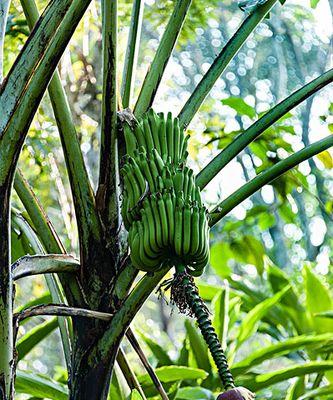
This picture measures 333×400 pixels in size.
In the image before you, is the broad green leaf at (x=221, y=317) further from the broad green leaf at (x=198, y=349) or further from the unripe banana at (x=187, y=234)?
the unripe banana at (x=187, y=234)

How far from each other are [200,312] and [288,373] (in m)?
0.74

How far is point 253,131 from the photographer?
930 millimetres

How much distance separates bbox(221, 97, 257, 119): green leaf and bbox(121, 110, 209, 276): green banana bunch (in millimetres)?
556

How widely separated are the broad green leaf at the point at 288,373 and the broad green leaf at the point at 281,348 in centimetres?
8

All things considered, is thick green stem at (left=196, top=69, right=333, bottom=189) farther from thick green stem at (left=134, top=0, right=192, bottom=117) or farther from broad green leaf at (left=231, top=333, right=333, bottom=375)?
broad green leaf at (left=231, top=333, right=333, bottom=375)

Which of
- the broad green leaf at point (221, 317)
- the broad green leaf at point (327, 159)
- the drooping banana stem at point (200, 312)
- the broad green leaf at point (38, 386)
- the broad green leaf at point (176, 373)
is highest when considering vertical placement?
the broad green leaf at point (327, 159)

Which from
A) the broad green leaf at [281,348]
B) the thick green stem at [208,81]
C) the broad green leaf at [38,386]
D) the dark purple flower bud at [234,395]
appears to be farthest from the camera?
the broad green leaf at [281,348]

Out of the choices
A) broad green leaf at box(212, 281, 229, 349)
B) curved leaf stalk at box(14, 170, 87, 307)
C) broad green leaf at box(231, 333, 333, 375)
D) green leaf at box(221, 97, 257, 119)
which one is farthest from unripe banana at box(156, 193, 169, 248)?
broad green leaf at box(212, 281, 229, 349)

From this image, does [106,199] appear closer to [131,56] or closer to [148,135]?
[148,135]

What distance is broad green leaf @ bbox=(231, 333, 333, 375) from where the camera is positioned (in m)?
1.47

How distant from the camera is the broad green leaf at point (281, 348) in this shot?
1468 mm

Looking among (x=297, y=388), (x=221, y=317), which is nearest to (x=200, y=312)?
(x=297, y=388)

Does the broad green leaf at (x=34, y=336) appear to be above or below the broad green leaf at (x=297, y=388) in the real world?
above

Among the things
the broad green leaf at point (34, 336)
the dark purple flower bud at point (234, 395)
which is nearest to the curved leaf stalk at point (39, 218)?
the dark purple flower bud at point (234, 395)
